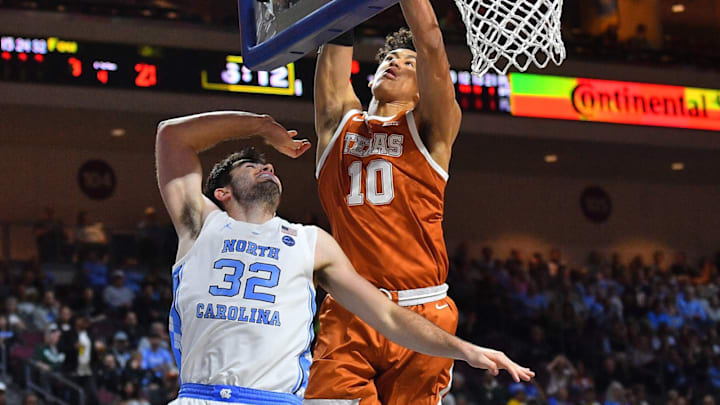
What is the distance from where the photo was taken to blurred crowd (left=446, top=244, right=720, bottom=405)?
14039 mm

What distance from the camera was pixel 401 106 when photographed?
5.29m

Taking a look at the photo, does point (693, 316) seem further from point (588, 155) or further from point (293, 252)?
point (293, 252)

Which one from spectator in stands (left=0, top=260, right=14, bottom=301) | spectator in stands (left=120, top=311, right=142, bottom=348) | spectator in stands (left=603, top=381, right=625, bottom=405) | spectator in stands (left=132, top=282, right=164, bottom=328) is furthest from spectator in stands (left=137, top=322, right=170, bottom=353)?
spectator in stands (left=603, top=381, right=625, bottom=405)

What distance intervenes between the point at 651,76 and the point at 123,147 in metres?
8.82

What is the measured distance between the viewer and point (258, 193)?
4059 millimetres

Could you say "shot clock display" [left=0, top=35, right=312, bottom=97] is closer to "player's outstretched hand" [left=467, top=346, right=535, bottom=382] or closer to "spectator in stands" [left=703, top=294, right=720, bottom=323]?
"spectator in stands" [left=703, top=294, right=720, bottom=323]

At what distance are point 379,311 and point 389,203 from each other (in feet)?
3.51

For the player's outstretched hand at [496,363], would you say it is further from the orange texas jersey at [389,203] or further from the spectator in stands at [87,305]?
the spectator in stands at [87,305]

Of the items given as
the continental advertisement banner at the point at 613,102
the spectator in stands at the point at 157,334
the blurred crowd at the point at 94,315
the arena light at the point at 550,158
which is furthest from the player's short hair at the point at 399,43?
the arena light at the point at 550,158

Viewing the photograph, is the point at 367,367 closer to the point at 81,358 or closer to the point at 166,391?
the point at 166,391

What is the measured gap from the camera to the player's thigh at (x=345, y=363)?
470cm

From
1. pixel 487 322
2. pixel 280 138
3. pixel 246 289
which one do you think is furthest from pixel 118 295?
pixel 246 289

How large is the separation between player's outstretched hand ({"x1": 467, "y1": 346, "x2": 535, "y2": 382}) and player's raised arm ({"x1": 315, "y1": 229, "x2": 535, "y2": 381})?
0.02 meters

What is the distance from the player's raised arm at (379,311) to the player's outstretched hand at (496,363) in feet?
0.06
